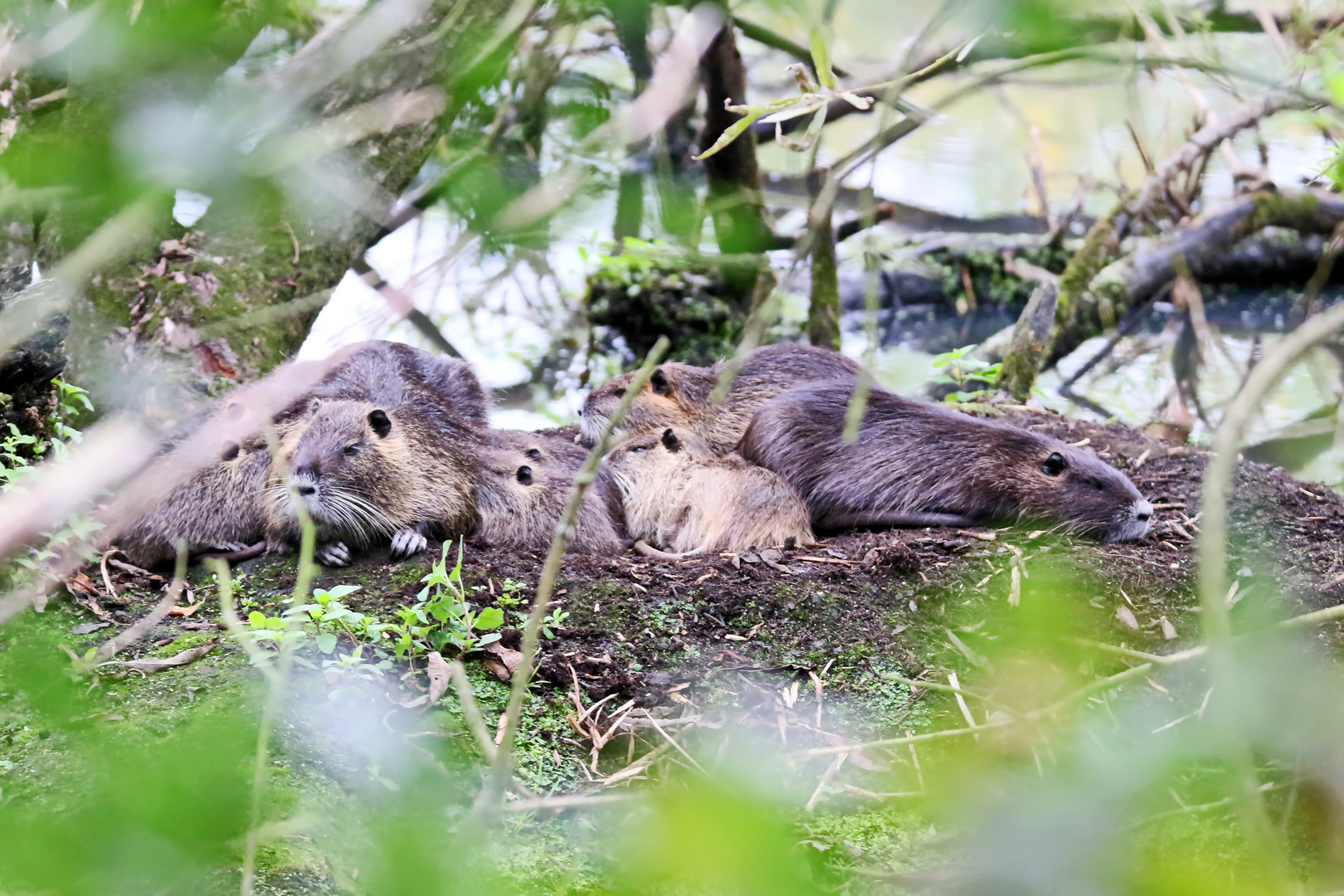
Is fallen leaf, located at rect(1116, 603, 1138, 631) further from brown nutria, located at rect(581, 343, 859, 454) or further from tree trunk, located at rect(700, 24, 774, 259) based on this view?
tree trunk, located at rect(700, 24, 774, 259)

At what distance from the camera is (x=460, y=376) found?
4.11 meters

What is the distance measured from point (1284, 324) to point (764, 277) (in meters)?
4.64

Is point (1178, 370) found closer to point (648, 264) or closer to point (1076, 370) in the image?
point (1076, 370)

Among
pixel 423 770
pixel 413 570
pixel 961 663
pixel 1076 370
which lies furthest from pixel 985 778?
pixel 1076 370

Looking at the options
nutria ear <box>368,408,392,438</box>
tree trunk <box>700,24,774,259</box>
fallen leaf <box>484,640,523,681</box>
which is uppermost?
tree trunk <box>700,24,774,259</box>

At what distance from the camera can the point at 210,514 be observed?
10.9 feet

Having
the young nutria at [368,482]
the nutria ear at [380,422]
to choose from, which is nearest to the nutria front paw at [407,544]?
the young nutria at [368,482]

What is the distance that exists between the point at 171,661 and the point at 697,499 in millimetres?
1740

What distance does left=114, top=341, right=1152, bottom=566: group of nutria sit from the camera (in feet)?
10.9

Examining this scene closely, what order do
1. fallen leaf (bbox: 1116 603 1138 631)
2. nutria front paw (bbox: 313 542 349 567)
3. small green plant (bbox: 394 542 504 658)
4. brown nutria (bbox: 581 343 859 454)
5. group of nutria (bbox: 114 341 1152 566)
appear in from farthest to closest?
1. brown nutria (bbox: 581 343 859 454)
2. group of nutria (bbox: 114 341 1152 566)
3. nutria front paw (bbox: 313 542 349 567)
4. fallen leaf (bbox: 1116 603 1138 631)
5. small green plant (bbox: 394 542 504 658)

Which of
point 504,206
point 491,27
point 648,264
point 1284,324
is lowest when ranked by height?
point 1284,324

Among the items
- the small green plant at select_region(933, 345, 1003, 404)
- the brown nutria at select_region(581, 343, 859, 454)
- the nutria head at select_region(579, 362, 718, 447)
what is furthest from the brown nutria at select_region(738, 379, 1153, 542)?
the small green plant at select_region(933, 345, 1003, 404)

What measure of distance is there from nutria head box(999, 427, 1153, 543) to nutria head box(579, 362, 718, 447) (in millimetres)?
1215

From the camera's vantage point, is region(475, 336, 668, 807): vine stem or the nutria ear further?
the nutria ear
